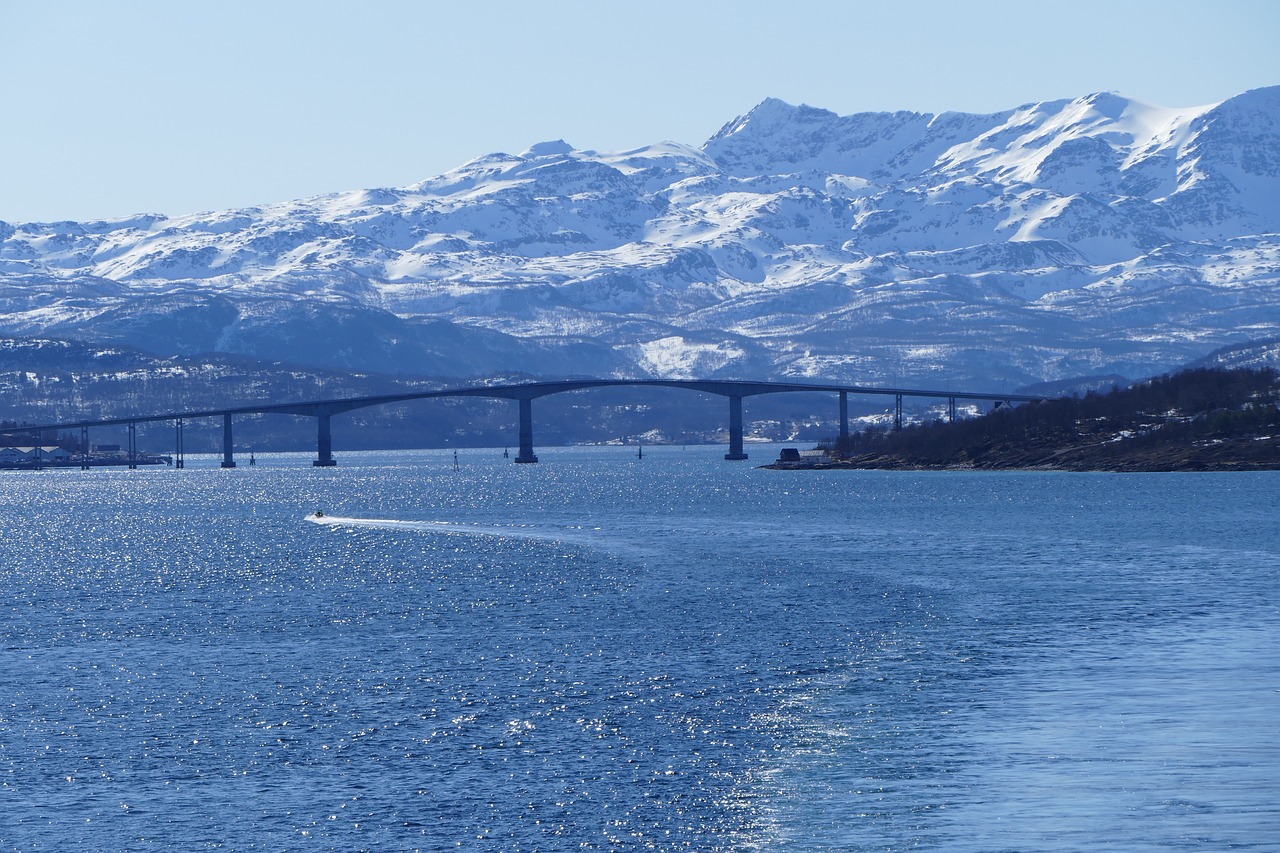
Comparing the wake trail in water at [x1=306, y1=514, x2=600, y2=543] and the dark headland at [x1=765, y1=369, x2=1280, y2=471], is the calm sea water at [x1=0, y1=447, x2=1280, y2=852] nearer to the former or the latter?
the wake trail in water at [x1=306, y1=514, x2=600, y2=543]

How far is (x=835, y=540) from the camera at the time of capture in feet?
325

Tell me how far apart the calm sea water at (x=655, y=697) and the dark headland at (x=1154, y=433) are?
76.7 meters

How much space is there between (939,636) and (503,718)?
58.5 feet

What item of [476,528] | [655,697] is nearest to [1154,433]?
[476,528]

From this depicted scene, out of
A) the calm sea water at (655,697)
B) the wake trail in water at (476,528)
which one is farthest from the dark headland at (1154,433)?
the calm sea water at (655,697)

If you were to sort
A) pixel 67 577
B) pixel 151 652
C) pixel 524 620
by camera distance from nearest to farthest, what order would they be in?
pixel 151 652
pixel 524 620
pixel 67 577

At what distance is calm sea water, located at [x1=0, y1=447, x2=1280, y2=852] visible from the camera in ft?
114

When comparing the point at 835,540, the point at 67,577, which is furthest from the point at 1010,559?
the point at 67,577

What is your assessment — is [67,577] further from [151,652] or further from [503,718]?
[503,718]

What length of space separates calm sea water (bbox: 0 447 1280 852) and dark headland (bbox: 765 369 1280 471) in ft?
252

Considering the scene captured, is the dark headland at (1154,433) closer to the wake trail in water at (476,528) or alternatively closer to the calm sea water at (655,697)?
the wake trail in water at (476,528)

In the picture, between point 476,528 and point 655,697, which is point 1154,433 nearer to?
point 476,528

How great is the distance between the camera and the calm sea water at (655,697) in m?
34.6

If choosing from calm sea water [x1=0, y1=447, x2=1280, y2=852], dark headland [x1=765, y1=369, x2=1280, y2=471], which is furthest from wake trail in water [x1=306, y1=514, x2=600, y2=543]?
dark headland [x1=765, y1=369, x2=1280, y2=471]
